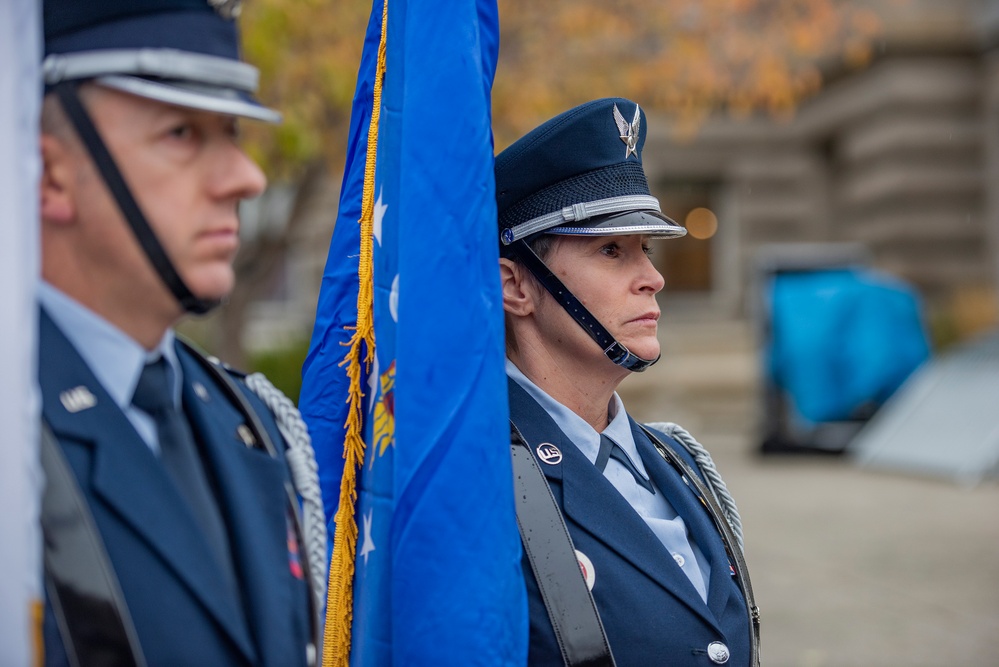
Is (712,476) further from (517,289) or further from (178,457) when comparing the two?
(178,457)

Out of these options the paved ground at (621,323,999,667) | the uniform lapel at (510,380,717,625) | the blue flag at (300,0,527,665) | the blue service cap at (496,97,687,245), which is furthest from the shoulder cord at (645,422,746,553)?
the paved ground at (621,323,999,667)

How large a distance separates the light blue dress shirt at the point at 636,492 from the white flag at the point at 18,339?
1145 mm

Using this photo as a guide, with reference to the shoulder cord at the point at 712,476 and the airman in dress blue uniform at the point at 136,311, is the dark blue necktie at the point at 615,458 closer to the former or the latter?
the shoulder cord at the point at 712,476

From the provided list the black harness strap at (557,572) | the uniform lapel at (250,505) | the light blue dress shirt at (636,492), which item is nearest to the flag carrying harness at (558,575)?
the black harness strap at (557,572)

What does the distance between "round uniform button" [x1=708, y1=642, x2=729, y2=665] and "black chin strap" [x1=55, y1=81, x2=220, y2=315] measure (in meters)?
Answer: 1.18

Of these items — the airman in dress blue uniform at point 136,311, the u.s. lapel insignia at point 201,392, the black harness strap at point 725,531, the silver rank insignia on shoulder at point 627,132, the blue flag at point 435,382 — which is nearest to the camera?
the airman in dress blue uniform at point 136,311

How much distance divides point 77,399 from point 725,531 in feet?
4.47

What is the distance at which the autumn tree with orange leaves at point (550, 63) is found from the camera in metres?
6.55

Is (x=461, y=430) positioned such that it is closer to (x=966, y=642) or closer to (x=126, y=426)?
(x=126, y=426)

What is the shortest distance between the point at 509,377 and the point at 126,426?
99cm

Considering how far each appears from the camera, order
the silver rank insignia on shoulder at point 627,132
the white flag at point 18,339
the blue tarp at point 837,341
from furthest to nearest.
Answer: the blue tarp at point 837,341 < the silver rank insignia on shoulder at point 627,132 < the white flag at point 18,339

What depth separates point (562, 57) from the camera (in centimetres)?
839

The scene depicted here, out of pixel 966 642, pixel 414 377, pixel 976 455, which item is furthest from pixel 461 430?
pixel 976 455

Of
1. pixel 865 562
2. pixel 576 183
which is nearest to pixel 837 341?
pixel 865 562
